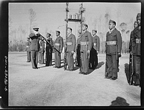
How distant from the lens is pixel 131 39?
2342 millimetres

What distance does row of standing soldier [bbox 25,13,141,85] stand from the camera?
234 cm

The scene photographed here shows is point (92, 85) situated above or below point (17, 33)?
below

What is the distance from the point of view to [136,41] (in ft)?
7.67

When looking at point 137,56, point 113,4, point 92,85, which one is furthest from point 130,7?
point 92,85

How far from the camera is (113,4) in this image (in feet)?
7.66

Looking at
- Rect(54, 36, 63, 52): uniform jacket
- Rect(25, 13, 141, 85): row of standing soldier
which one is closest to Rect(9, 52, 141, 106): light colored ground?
Rect(25, 13, 141, 85): row of standing soldier

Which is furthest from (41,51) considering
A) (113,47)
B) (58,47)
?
(113,47)

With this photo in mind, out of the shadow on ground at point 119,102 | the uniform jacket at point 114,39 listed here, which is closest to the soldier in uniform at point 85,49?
the uniform jacket at point 114,39

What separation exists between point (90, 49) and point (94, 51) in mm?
93

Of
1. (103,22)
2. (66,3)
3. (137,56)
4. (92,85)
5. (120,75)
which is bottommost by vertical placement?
(92,85)

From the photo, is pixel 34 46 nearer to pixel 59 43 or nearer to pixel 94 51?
pixel 59 43

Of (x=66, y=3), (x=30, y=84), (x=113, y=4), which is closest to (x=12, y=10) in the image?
(x=66, y=3)

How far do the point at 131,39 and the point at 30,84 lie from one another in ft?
5.96

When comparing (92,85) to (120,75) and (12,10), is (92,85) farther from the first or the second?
(12,10)
